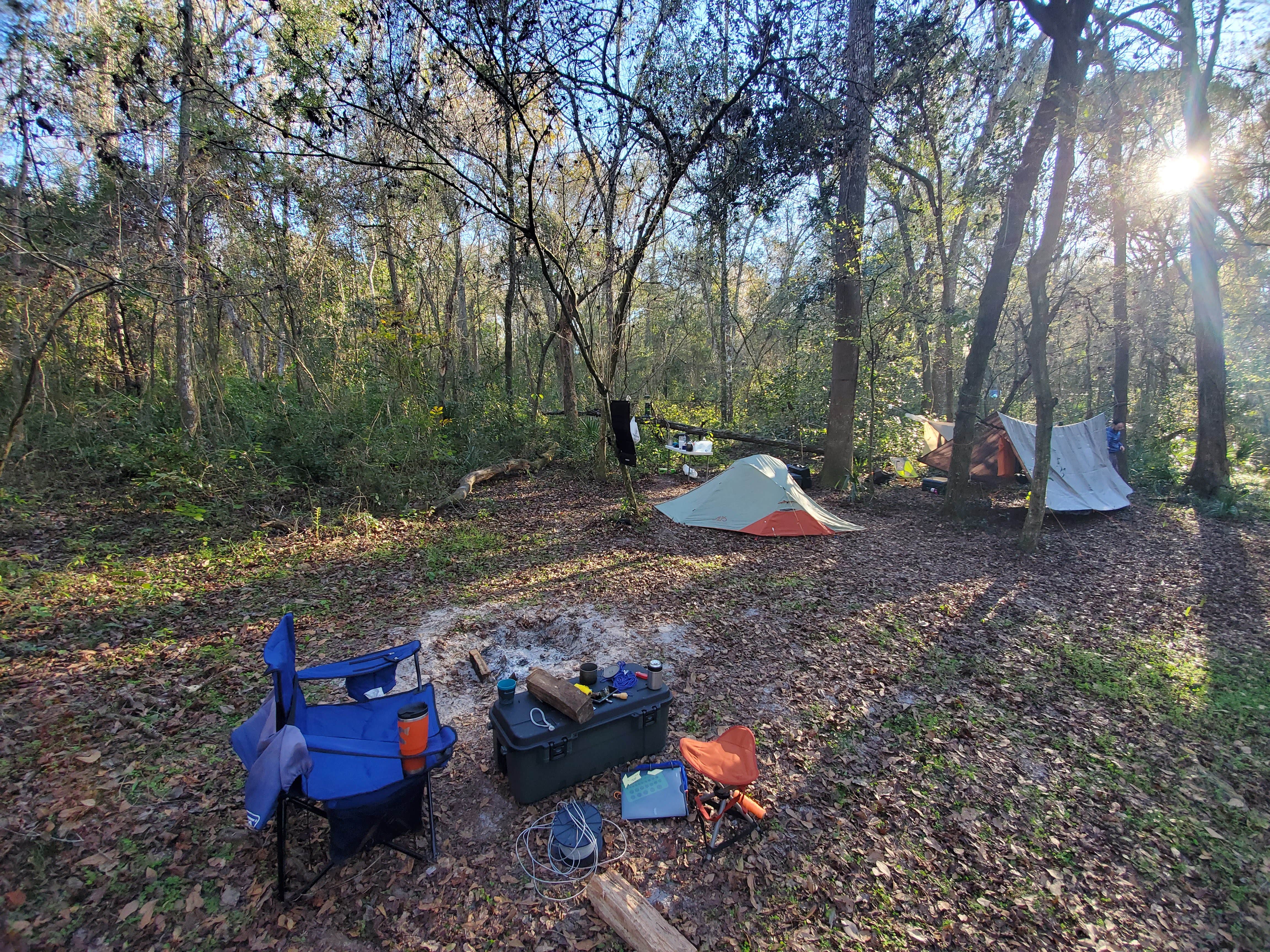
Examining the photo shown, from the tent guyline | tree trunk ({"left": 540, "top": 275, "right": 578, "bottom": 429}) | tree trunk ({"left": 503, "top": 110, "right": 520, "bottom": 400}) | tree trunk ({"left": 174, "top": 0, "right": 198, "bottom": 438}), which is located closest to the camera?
tree trunk ({"left": 174, "top": 0, "right": 198, "bottom": 438})

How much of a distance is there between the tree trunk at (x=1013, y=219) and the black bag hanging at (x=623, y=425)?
5.10 meters

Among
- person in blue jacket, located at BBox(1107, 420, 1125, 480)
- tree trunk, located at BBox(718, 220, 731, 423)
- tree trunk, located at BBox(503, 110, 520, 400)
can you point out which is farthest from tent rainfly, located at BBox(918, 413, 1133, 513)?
tree trunk, located at BBox(503, 110, 520, 400)

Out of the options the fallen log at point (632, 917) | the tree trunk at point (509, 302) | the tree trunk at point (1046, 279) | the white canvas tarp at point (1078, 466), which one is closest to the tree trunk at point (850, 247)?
the tree trunk at point (1046, 279)

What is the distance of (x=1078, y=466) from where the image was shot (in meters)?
9.18

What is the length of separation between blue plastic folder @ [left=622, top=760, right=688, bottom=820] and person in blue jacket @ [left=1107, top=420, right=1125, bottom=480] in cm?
1213

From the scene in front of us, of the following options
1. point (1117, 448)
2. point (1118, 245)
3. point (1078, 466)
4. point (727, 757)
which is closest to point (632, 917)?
point (727, 757)

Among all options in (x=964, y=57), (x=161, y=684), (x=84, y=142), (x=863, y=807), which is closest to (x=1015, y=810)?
(x=863, y=807)

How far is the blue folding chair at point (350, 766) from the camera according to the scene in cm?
221

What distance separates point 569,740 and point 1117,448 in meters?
13.2

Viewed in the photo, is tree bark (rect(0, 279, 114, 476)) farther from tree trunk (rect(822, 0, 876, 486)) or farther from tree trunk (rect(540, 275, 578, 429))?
tree trunk (rect(822, 0, 876, 486))

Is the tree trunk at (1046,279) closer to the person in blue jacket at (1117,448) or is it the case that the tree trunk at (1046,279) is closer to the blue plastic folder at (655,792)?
the person in blue jacket at (1117,448)

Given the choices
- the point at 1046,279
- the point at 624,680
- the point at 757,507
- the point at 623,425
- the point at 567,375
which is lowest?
the point at 624,680

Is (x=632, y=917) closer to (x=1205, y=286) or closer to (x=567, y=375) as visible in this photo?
(x=567, y=375)

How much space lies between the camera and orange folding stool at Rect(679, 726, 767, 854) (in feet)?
8.30
